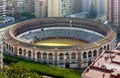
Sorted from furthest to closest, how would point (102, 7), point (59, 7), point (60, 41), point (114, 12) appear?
point (102, 7), point (59, 7), point (114, 12), point (60, 41)

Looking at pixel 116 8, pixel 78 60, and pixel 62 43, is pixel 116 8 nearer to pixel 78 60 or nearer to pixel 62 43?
pixel 62 43

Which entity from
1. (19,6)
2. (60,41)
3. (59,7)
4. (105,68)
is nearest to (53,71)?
(105,68)

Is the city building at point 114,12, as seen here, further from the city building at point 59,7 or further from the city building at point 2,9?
the city building at point 2,9

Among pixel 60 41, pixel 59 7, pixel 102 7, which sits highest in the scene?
pixel 59 7

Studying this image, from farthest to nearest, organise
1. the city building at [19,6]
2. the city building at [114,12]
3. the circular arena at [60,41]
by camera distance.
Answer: the city building at [19,6]
the city building at [114,12]
the circular arena at [60,41]

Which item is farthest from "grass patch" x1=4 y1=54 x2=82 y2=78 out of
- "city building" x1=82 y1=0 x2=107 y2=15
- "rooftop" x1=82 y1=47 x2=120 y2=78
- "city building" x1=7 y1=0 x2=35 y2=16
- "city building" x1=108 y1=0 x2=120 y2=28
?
"city building" x1=7 y1=0 x2=35 y2=16

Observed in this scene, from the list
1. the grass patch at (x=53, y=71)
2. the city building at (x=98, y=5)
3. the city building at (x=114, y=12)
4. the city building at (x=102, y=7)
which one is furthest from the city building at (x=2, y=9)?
the grass patch at (x=53, y=71)

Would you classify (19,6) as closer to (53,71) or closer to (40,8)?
(40,8)
